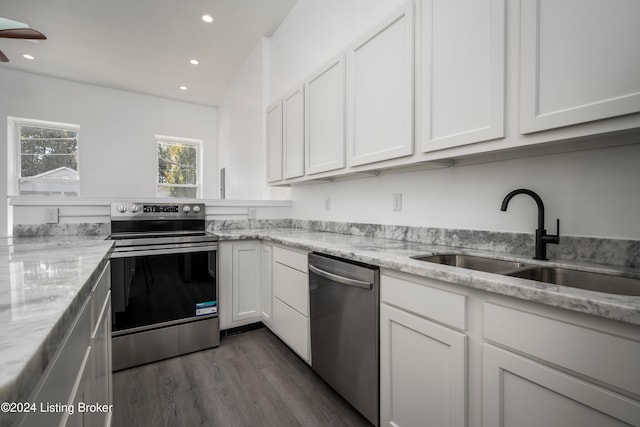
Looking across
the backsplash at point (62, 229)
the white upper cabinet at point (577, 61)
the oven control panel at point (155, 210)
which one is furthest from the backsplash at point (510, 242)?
the backsplash at point (62, 229)

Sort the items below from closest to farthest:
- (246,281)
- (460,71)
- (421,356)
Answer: (421,356) → (460,71) → (246,281)

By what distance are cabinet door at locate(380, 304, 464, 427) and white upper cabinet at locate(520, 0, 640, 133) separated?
2.78 ft

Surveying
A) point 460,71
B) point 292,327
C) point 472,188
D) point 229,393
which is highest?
point 460,71

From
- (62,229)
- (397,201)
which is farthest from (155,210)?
(397,201)

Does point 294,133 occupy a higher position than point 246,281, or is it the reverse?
point 294,133

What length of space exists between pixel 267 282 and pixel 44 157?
455 cm

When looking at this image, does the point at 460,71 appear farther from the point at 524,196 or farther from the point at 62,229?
the point at 62,229

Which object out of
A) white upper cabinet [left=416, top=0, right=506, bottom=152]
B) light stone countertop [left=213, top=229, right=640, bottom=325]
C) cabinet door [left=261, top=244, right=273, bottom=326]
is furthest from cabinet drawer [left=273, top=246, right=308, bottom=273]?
white upper cabinet [left=416, top=0, right=506, bottom=152]

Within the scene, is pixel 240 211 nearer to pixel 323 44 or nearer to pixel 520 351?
pixel 323 44

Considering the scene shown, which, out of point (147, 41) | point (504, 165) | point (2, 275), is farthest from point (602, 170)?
point (147, 41)

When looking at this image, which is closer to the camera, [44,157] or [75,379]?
[75,379]

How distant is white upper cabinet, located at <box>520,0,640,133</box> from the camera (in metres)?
0.88

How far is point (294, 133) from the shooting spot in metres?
2.66

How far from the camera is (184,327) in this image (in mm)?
2285
